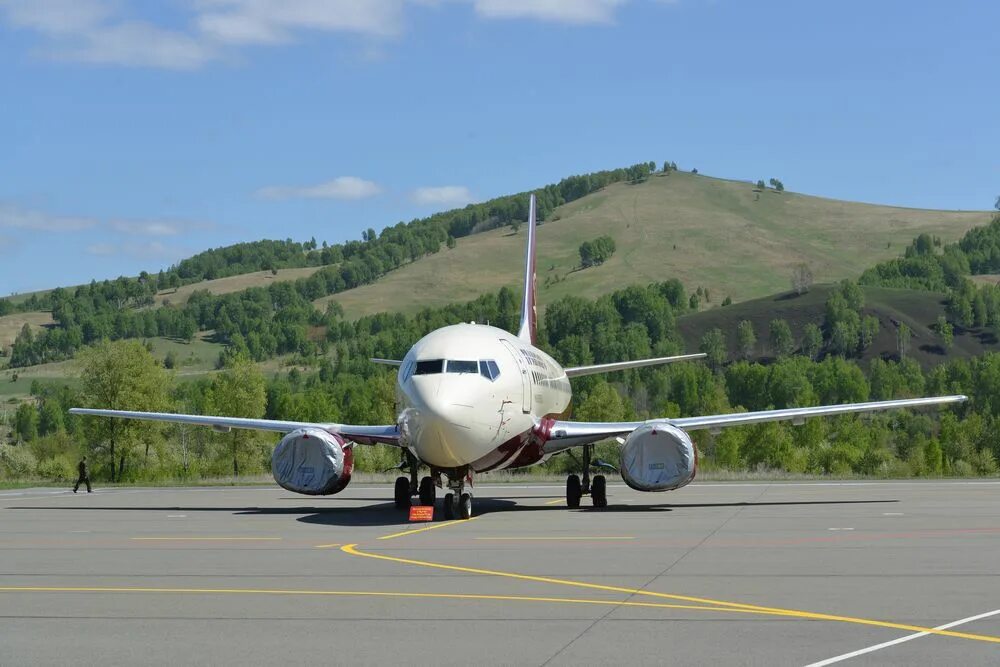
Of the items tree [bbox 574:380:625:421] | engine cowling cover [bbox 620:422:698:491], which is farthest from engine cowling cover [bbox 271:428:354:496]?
tree [bbox 574:380:625:421]

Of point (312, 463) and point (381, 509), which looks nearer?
point (312, 463)

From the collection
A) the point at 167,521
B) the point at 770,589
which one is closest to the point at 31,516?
the point at 167,521

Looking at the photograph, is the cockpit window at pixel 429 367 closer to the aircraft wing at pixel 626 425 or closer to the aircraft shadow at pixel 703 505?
the aircraft wing at pixel 626 425

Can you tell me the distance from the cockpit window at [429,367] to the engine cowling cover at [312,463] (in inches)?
160

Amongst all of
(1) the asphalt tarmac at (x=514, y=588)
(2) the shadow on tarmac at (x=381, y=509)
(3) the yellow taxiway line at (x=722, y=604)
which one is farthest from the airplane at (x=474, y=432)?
(3) the yellow taxiway line at (x=722, y=604)

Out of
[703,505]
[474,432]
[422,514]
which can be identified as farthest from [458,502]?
[703,505]

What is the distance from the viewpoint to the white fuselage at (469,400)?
27.2 meters

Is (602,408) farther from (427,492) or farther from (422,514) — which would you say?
(422,514)

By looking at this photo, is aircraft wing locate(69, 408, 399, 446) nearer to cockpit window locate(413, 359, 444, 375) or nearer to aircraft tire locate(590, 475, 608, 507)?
cockpit window locate(413, 359, 444, 375)

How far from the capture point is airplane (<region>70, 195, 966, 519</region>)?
90.2 feet

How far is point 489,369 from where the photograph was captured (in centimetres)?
2898

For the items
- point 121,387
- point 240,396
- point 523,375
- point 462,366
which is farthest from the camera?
point 240,396

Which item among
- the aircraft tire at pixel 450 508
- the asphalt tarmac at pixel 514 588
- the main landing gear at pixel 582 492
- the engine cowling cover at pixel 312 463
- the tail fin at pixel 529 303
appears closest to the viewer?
the asphalt tarmac at pixel 514 588

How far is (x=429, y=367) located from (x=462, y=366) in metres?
0.75
